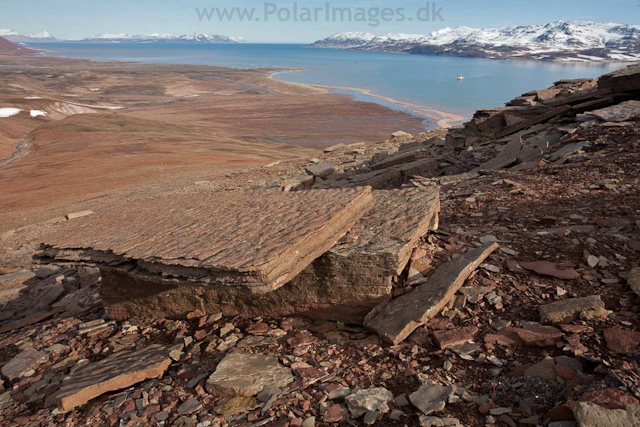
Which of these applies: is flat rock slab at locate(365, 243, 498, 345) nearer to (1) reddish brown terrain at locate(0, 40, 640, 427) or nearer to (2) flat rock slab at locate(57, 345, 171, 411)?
(1) reddish brown terrain at locate(0, 40, 640, 427)

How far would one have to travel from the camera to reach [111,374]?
300 centimetres

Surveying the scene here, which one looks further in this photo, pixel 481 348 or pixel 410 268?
pixel 410 268

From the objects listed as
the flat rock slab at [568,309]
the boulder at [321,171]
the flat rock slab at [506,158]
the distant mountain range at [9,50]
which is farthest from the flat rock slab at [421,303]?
the distant mountain range at [9,50]

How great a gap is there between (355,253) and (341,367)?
90 cm

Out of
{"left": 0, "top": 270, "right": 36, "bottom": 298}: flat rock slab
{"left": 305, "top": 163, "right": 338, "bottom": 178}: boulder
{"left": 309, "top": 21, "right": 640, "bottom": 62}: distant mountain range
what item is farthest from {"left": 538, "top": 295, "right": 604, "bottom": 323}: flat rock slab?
{"left": 309, "top": 21, "right": 640, "bottom": 62}: distant mountain range

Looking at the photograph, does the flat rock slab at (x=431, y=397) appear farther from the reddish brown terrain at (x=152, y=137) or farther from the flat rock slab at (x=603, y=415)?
the reddish brown terrain at (x=152, y=137)

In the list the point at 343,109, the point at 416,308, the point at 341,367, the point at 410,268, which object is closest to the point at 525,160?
the point at 410,268

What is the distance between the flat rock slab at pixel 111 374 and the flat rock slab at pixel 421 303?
1.72 metres

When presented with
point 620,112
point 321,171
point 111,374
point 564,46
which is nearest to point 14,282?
point 111,374

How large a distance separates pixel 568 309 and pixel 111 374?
3.47 metres

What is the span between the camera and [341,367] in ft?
9.39

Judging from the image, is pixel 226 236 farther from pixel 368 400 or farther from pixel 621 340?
pixel 621 340

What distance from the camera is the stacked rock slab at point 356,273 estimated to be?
10.7ft

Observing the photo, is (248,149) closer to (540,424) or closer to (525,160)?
(525,160)
